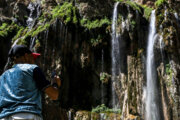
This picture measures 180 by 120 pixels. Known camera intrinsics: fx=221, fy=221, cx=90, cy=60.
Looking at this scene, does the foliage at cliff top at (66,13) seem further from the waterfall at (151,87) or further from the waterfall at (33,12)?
the waterfall at (151,87)

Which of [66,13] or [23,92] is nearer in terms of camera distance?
[23,92]

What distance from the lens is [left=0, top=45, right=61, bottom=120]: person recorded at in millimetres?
2303

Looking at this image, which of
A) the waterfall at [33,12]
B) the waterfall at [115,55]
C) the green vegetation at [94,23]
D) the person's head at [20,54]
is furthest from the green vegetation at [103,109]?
the person's head at [20,54]

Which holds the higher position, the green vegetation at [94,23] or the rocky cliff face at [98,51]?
the green vegetation at [94,23]

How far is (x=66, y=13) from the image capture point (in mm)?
15383

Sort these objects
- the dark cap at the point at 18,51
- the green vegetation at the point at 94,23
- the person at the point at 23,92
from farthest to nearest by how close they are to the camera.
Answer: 1. the green vegetation at the point at 94,23
2. the dark cap at the point at 18,51
3. the person at the point at 23,92

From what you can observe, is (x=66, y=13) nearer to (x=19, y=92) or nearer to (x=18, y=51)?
(x=18, y=51)

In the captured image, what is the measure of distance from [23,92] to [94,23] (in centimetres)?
1330

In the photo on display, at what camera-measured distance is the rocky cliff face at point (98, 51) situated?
13.0 m

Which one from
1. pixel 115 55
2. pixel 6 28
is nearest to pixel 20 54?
pixel 115 55

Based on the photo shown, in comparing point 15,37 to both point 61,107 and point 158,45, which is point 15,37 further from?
point 158,45

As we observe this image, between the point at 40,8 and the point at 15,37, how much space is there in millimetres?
3034

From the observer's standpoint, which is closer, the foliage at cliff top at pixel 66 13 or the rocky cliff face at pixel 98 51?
the rocky cliff face at pixel 98 51

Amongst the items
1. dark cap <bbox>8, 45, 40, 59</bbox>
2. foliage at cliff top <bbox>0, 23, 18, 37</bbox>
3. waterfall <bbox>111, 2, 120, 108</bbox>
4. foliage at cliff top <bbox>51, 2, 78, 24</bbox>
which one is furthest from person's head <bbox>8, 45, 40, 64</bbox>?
foliage at cliff top <bbox>0, 23, 18, 37</bbox>
